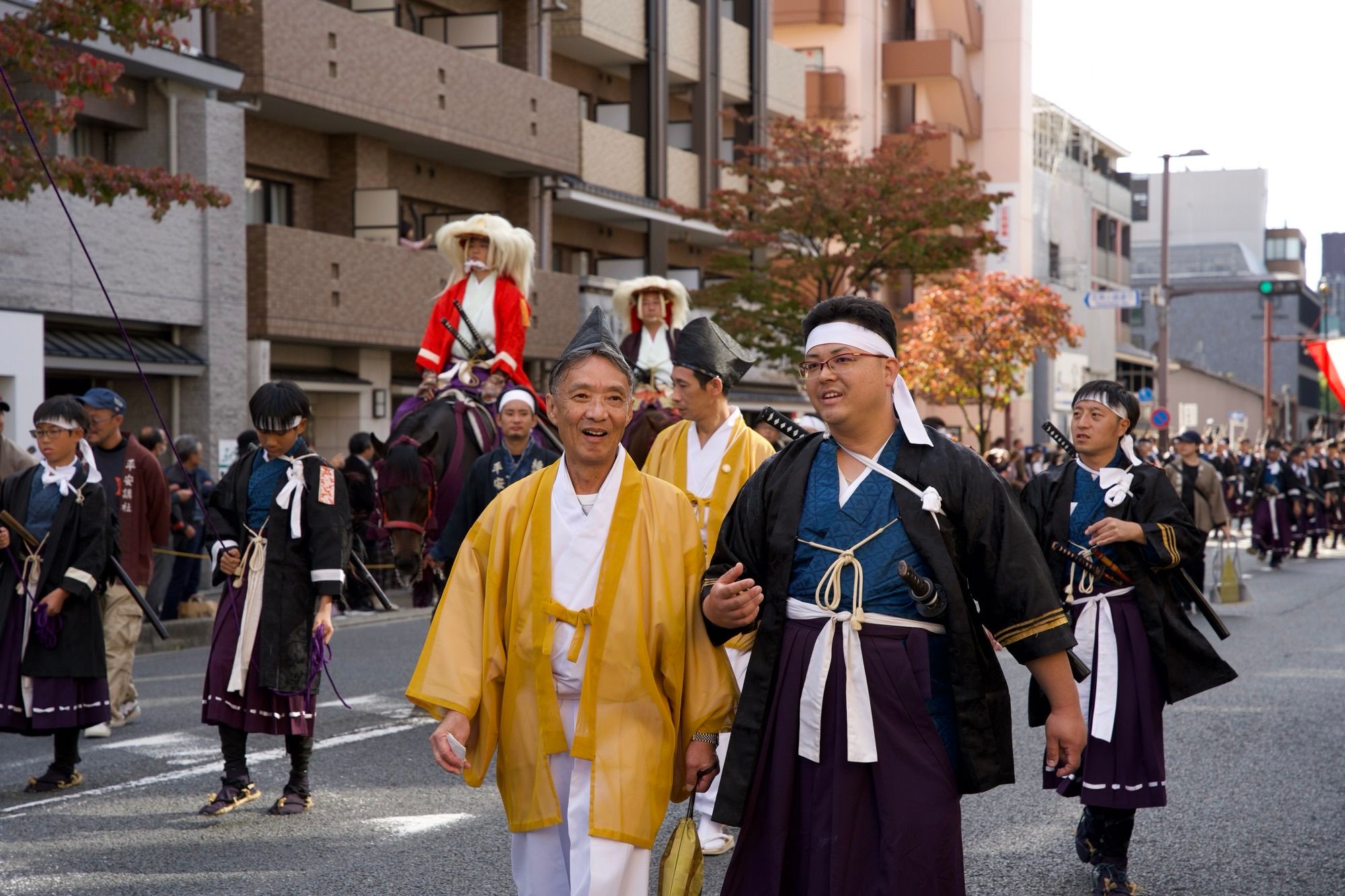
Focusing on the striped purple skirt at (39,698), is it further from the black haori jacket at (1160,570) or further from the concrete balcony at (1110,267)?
the concrete balcony at (1110,267)

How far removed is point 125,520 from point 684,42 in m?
21.7

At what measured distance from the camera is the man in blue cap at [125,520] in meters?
9.12

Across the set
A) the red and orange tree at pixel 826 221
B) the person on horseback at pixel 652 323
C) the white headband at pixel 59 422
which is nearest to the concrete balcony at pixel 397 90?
the red and orange tree at pixel 826 221

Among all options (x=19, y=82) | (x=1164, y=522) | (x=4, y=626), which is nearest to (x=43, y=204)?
(x=19, y=82)

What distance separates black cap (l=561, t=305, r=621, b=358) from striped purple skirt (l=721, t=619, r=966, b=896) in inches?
37.9

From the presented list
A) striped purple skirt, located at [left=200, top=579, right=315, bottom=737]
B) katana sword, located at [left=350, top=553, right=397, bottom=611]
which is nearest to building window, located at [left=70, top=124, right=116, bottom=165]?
katana sword, located at [left=350, top=553, right=397, bottom=611]

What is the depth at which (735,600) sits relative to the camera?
12.5ft

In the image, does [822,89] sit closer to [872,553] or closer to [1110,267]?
[1110,267]

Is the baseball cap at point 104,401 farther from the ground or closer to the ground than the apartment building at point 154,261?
closer to the ground

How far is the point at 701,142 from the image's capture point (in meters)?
30.1

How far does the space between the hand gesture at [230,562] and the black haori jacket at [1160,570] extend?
347cm

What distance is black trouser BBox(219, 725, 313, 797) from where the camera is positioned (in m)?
6.83

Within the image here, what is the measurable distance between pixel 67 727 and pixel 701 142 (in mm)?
24155

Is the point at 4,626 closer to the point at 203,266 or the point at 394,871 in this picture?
the point at 394,871
